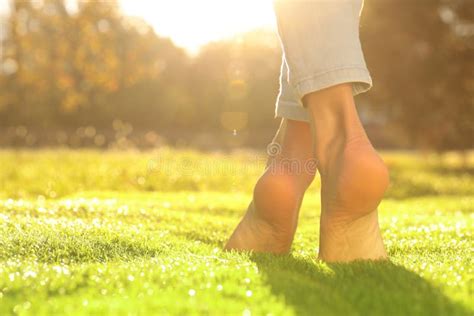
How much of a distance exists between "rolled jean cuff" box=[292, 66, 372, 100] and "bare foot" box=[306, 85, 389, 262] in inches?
2.3

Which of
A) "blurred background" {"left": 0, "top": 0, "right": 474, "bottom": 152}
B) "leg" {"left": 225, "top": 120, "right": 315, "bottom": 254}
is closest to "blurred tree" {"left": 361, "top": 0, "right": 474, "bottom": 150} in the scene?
"blurred background" {"left": 0, "top": 0, "right": 474, "bottom": 152}

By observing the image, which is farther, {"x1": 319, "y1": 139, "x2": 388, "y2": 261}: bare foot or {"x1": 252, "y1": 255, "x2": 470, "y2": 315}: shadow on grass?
{"x1": 319, "y1": 139, "x2": 388, "y2": 261}: bare foot

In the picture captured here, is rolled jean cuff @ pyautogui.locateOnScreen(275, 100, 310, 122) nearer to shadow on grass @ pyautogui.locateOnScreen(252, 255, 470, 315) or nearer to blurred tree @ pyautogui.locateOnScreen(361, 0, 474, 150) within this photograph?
shadow on grass @ pyautogui.locateOnScreen(252, 255, 470, 315)

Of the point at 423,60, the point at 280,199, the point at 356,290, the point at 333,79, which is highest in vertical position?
the point at 423,60

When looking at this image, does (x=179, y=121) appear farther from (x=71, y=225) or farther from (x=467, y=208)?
(x=71, y=225)

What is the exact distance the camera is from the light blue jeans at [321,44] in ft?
7.57

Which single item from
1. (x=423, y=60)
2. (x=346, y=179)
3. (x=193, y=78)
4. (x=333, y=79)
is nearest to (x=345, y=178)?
(x=346, y=179)

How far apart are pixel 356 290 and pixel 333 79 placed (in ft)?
2.73

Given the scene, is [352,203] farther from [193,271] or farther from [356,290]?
[193,271]

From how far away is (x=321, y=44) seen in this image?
91.4 inches

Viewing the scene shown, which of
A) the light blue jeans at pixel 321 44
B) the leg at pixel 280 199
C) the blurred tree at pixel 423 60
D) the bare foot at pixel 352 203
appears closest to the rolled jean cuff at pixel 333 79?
the light blue jeans at pixel 321 44

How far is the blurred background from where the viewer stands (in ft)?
53.8

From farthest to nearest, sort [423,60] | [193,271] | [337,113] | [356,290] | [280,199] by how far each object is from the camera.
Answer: [423,60], [280,199], [337,113], [193,271], [356,290]

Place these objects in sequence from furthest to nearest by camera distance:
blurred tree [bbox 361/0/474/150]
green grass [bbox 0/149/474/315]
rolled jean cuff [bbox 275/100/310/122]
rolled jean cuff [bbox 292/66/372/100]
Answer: blurred tree [bbox 361/0/474/150]
rolled jean cuff [bbox 275/100/310/122]
rolled jean cuff [bbox 292/66/372/100]
green grass [bbox 0/149/474/315]
